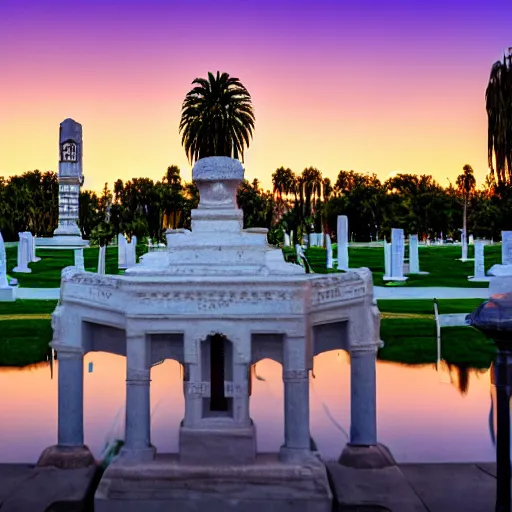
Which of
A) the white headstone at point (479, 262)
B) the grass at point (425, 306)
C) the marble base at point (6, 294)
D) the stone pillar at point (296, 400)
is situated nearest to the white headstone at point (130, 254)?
the marble base at point (6, 294)

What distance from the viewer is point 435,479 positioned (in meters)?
7.81

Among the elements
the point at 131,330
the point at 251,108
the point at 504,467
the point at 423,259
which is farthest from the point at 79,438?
the point at 423,259

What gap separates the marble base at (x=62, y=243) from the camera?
54.4 meters

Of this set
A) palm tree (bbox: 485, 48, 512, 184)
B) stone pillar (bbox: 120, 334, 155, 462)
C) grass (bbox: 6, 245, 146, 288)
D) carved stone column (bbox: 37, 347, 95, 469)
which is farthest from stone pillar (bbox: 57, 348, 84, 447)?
grass (bbox: 6, 245, 146, 288)

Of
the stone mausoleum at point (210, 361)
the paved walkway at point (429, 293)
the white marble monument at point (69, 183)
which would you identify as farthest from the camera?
the white marble monument at point (69, 183)

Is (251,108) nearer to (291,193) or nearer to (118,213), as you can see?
(118,213)

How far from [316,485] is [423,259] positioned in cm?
4226

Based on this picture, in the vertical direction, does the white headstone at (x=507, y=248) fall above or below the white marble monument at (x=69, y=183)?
below

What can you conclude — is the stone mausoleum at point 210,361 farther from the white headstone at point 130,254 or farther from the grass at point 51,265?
the white headstone at point 130,254

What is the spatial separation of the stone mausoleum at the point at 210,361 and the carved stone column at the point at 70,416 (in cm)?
2

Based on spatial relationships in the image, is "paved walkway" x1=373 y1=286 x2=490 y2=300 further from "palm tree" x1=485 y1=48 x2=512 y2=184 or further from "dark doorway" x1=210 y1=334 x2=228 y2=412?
"dark doorway" x1=210 y1=334 x2=228 y2=412

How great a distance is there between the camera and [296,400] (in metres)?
7.04

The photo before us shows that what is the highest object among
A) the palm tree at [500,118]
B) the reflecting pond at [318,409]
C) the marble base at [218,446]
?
the palm tree at [500,118]

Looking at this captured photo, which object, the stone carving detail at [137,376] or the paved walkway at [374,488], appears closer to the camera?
the paved walkway at [374,488]
